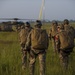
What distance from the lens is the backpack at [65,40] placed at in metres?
12.7

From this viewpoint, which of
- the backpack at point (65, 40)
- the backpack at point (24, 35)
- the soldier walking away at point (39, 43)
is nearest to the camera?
the soldier walking away at point (39, 43)

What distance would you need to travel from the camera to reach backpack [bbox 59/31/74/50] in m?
12.7

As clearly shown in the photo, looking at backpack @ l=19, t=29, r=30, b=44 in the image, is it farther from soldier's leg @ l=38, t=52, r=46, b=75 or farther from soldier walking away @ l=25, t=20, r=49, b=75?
soldier's leg @ l=38, t=52, r=46, b=75

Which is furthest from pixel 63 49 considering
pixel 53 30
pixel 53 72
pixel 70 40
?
pixel 53 30

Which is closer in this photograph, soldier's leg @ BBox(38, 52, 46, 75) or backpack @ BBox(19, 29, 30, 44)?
soldier's leg @ BBox(38, 52, 46, 75)

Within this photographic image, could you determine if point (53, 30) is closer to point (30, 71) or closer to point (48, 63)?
point (48, 63)

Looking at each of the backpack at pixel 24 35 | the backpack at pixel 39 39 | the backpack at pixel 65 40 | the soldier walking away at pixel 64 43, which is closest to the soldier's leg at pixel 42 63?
the backpack at pixel 39 39

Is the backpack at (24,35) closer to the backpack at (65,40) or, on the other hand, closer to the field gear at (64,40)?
the field gear at (64,40)

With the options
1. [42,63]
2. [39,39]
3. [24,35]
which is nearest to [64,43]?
[39,39]

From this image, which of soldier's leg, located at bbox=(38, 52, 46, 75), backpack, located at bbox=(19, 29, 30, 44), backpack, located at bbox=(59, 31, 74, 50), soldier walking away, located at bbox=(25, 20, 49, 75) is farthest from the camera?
backpack, located at bbox=(19, 29, 30, 44)

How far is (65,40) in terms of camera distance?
1266cm

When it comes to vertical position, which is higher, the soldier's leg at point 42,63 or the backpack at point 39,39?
the backpack at point 39,39

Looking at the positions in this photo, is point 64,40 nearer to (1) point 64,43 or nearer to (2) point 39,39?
(1) point 64,43

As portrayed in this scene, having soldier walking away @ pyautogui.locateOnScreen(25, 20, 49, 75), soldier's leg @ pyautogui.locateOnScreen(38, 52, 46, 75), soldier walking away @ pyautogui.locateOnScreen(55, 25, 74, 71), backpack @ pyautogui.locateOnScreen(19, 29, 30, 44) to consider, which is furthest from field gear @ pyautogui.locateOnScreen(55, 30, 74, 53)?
backpack @ pyautogui.locateOnScreen(19, 29, 30, 44)
